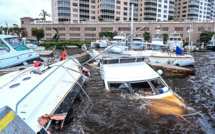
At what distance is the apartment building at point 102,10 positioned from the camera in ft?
235

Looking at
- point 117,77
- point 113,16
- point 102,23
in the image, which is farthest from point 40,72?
point 113,16

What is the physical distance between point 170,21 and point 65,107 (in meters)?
66.5

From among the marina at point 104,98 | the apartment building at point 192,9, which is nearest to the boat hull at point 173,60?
the marina at point 104,98

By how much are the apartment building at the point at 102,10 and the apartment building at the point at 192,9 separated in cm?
1711

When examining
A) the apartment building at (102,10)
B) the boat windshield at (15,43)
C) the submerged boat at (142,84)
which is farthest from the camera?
the apartment building at (102,10)

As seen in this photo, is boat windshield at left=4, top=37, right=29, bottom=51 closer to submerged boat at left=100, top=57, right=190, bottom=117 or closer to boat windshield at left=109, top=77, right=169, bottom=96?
submerged boat at left=100, top=57, right=190, bottom=117

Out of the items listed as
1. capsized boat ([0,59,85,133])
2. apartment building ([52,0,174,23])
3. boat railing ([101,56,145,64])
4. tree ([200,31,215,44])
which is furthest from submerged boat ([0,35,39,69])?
tree ([200,31,215,44])

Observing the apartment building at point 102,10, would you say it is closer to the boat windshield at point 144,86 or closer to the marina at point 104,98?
the marina at point 104,98

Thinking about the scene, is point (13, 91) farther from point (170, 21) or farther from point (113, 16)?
point (113, 16)

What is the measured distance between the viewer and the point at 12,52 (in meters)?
14.0

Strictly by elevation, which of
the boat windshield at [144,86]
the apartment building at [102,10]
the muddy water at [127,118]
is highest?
the apartment building at [102,10]

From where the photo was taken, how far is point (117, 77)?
34.0ft

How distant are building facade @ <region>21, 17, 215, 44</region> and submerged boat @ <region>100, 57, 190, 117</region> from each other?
55427 millimetres

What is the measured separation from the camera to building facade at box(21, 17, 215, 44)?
64062 mm
